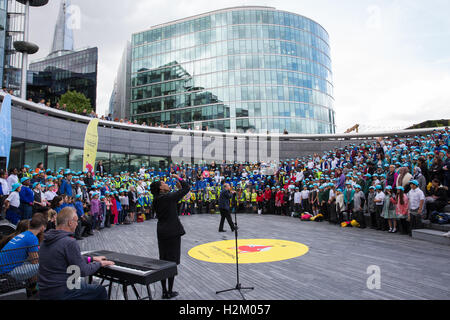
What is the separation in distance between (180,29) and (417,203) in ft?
200

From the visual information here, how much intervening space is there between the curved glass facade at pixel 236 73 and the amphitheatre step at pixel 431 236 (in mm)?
46572

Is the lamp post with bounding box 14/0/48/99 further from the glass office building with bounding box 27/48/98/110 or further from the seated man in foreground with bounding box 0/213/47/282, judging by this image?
the glass office building with bounding box 27/48/98/110

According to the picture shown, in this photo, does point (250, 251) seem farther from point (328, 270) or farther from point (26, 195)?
point (26, 195)

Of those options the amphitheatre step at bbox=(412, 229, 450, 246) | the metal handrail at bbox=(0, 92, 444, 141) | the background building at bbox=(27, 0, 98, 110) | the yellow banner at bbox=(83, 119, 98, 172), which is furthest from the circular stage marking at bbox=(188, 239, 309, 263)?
the background building at bbox=(27, 0, 98, 110)

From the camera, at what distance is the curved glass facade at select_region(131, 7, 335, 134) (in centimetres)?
5600

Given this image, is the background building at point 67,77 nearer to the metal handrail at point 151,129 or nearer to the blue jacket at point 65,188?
the metal handrail at point 151,129

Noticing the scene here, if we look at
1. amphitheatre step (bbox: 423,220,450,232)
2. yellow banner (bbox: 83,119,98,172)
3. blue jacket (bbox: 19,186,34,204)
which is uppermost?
yellow banner (bbox: 83,119,98,172)

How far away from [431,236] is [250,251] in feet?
19.4

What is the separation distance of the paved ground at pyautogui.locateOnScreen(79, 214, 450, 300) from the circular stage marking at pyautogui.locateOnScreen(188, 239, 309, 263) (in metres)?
0.33

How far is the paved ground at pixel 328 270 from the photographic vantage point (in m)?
4.80

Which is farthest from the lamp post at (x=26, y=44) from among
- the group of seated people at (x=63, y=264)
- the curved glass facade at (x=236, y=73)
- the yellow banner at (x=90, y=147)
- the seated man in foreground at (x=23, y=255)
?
the group of seated people at (x=63, y=264)

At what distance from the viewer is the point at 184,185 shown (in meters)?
5.14
